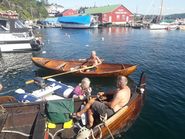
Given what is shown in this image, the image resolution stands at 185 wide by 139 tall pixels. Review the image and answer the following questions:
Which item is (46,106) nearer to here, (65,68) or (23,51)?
(65,68)

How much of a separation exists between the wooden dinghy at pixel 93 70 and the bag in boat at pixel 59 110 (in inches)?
290

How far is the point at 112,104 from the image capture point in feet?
30.1

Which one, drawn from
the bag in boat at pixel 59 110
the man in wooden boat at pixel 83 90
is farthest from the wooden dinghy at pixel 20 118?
the man in wooden boat at pixel 83 90

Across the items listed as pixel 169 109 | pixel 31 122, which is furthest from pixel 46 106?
pixel 169 109

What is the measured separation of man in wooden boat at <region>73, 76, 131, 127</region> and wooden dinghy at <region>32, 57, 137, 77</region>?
24.0 ft

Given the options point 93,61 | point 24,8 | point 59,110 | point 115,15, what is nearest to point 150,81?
point 93,61

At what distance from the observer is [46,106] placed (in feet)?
30.9

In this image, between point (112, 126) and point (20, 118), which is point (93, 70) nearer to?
point (112, 126)

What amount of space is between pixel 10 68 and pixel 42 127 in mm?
14803

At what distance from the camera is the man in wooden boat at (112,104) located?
9000 millimetres

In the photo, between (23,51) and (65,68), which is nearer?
(65,68)

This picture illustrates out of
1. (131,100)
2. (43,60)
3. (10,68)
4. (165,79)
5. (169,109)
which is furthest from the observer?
(10,68)

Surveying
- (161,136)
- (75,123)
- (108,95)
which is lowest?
(161,136)

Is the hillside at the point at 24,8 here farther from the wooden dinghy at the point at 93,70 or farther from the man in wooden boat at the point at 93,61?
the man in wooden boat at the point at 93,61
